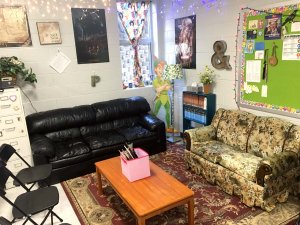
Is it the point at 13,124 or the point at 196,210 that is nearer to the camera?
the point at 196,210

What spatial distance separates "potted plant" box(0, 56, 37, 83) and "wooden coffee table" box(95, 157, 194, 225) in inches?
81.9

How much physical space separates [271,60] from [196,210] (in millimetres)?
2004

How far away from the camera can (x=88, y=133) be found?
4184mm

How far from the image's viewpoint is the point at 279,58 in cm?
298

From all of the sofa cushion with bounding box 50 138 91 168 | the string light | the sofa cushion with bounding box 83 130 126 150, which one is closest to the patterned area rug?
the sofa cushion with bounding box 50 138 91 168

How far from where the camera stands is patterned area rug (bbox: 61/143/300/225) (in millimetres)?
2547

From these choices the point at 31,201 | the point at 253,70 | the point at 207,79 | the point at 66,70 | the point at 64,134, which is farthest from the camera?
the point at 66,70

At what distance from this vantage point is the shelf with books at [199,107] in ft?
13.1

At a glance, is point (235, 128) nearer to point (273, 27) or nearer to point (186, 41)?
point (273, 27)

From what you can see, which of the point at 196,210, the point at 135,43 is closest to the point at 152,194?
the point at 196,210

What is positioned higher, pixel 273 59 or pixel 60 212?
pixel 273 59

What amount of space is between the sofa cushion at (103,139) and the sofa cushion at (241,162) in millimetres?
1560

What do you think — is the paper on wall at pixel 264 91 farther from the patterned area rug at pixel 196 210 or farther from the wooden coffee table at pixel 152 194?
the wooden coffee table at pixel 152 194

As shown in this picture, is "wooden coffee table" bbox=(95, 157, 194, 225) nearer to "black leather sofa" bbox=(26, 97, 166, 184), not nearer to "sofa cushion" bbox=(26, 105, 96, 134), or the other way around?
"black leather sofa" bbox=(26, 97, 166, 184)
